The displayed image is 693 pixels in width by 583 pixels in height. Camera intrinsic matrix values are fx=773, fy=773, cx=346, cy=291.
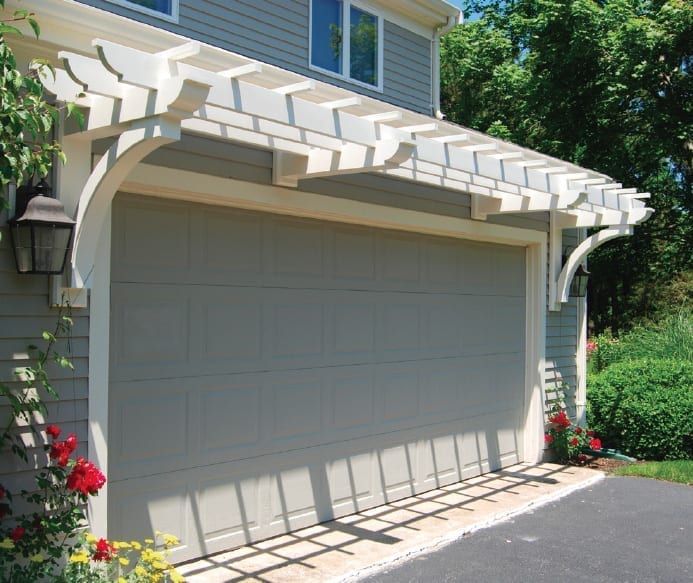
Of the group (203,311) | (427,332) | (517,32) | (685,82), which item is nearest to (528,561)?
(427,332)

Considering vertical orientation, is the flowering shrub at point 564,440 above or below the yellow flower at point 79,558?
below

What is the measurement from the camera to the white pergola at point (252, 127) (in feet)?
11.8

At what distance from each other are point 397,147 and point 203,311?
1.65 meters

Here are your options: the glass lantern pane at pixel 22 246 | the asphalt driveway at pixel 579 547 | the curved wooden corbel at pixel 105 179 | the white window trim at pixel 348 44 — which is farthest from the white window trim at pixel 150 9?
the asphalt driveway at pixel 579 547

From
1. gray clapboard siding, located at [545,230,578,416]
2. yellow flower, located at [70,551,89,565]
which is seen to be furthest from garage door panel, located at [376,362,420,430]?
yellow flower, located at [70,551,89,565]

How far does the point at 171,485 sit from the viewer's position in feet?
16.0

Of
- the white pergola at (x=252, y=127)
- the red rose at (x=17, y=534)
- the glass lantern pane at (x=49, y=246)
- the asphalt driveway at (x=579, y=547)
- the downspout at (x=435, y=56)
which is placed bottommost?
the asphalt driveway at (x=579, y=547)

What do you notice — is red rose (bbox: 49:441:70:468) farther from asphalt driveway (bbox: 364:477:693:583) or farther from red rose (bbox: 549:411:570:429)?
red rose (bbox: 549:411:570:429)

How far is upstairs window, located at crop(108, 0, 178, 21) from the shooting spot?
7.12m

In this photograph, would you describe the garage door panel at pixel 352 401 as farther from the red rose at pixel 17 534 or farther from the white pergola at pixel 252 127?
the red rose at pixel 17 534

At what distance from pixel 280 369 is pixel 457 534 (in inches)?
72.2

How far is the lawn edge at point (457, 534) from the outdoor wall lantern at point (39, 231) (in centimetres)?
256

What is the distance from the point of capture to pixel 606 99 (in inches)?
626

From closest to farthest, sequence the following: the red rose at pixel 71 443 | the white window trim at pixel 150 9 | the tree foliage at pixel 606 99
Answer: the red rose at pixel 71 443, the white window trim at pixel 150 9, the tree foliage at pixel 606 99
